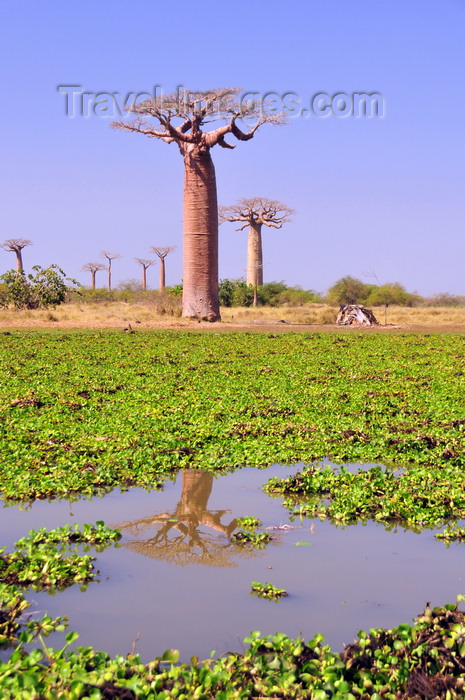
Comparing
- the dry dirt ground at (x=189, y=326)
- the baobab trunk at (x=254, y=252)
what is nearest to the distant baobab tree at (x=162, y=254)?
the baobab trunk at (x=254, y=252)

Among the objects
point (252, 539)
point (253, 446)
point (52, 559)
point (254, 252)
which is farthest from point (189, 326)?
point (254, 252)

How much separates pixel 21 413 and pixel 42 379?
2.79 meters

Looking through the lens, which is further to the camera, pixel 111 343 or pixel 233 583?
pixel 111 343

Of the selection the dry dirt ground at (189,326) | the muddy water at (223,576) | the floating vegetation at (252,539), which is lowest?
the muddy water at (223,576)

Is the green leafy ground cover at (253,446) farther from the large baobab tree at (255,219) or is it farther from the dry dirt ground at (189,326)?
the large baobab tree at (255,219)

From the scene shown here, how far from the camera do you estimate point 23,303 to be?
35.5 metres

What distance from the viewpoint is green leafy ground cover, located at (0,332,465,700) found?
3.22 m

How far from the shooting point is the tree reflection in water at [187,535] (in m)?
4.89

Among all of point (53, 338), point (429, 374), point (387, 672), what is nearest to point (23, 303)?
point (53, 338)

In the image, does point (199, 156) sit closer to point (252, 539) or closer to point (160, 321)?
point (160, 321)

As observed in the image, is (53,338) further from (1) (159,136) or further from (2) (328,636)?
(2) (328,636)

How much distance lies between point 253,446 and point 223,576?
3.12 metres

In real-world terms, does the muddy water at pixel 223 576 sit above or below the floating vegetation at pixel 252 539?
below

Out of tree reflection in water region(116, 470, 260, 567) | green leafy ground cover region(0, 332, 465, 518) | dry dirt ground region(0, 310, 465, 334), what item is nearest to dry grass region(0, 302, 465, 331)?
dry dirt ground region(0, 310, 465, 334)
